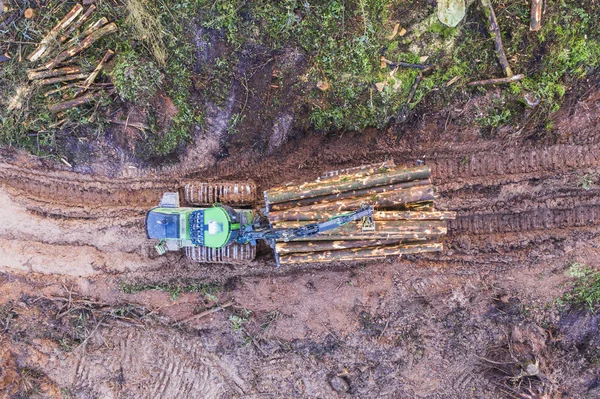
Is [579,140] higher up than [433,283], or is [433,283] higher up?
[579,140]

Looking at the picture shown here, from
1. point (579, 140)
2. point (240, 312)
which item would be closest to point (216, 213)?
point (240, 312)

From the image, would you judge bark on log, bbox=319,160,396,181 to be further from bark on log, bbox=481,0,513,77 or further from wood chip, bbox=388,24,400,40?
bark on log, bbox=481,0,513,77

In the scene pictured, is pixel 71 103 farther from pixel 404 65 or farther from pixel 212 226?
pixel 404 65

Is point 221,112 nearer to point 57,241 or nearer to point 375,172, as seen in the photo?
point 375,172

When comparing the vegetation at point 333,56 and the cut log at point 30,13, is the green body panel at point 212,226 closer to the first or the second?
the vegetation at point 333,56

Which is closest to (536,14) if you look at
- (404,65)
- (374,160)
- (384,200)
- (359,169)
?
(404,65)

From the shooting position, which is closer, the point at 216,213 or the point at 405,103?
the point at 216,213

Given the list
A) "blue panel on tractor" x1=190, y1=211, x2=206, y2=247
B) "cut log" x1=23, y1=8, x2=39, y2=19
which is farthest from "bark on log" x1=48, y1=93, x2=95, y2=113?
"blue panel on tractor" x1=190, y1=211, x2=206, y2=247
